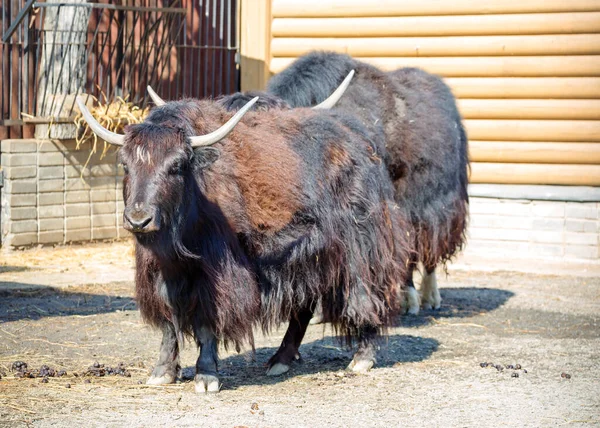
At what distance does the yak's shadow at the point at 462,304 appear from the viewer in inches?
334

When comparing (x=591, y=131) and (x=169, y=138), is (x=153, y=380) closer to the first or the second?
(x=169, y=138)

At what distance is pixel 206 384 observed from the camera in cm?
560

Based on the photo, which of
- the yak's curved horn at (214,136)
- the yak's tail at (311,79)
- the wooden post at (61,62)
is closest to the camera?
the yak's curved horn at (214,136)

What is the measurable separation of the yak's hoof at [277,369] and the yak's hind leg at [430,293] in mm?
2935

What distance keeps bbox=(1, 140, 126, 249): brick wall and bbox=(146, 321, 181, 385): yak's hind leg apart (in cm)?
534

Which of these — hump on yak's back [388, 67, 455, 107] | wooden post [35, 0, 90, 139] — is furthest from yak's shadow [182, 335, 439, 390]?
wooden post [35, 0, 90, 139]

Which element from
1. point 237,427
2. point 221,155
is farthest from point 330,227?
point 237,427

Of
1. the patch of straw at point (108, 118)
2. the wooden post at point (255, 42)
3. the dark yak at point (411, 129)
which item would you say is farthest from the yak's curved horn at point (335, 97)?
the wooden post at point (255, 42)

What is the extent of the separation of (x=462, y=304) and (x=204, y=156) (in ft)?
14.3

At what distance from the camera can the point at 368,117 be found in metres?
7.87

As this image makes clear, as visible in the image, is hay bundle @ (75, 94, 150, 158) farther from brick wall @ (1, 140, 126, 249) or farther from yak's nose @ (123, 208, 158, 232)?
yak's nose @ (123, 208, 158, 232)

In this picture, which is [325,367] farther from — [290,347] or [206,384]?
[206,384]

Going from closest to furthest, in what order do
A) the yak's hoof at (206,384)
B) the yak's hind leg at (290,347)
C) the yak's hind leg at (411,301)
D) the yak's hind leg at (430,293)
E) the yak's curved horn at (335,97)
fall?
the yak's hoof at (206,384)
the yak's hind leg at (290,347)
the yak's curved horn at (335,97)
the yak's hind leg at (411,301)
the yak's hind leg at (430,293)

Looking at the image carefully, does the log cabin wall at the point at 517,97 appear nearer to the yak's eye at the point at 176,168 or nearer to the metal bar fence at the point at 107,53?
the metal bar fence at the point at 107,53
